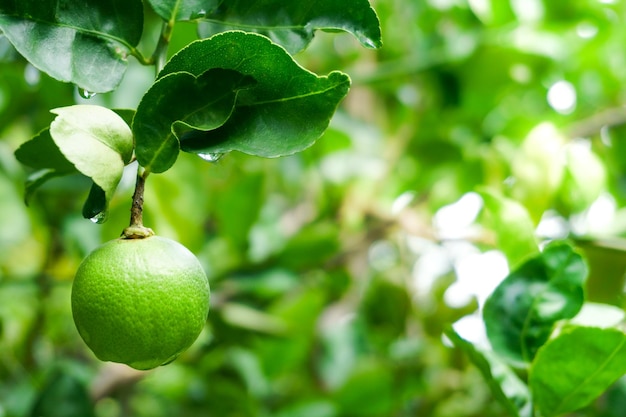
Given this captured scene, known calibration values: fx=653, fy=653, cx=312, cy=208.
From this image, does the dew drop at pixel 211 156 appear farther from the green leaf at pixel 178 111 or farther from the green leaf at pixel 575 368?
the green leaf at pixel 575 368

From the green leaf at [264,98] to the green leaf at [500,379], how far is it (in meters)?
0.22

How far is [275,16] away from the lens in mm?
457

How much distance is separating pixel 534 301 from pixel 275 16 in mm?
323

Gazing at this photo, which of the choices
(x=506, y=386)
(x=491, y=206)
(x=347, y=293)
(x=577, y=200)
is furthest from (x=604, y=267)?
(x=347, y=293)

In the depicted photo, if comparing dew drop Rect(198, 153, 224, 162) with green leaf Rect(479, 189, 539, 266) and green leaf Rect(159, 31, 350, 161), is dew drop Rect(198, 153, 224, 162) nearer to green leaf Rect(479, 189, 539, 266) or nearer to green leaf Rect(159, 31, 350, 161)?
green leaf Rect(159, 31, 350, 161)

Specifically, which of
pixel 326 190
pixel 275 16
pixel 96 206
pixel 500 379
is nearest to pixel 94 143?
pixel 96 206

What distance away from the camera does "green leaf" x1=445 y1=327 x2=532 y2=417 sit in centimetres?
53

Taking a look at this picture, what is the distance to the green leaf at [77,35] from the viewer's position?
0.40 m

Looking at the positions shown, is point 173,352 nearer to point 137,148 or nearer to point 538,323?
point 137,148

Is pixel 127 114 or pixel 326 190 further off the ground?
pixel 127 114

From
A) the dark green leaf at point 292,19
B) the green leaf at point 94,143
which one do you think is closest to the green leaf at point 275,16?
the dark green leaf at point 292,19

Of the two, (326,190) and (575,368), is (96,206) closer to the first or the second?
(575,368)

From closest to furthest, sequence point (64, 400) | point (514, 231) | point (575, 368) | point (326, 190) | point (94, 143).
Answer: point (94, 143) → point (575, 368) → point (514, 231) → point (64, 400) → point (326, 190)

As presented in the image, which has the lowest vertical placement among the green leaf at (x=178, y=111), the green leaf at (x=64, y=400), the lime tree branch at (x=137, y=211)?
the green leaf at (x=64, y=400)
